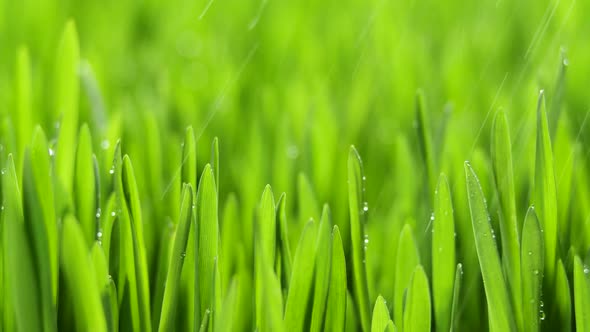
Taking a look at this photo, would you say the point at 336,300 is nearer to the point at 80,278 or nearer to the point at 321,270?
the point at 321,270

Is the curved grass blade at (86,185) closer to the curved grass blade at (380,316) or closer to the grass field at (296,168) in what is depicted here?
the grass field at (296,168)

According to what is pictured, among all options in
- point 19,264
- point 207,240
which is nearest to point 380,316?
point 207,240

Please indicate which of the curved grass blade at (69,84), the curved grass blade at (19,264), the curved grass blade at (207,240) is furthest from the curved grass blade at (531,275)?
the curved grass blade at (69,84)

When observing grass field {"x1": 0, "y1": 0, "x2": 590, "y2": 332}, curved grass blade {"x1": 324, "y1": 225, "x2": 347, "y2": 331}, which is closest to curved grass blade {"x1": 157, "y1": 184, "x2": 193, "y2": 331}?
grass field {"x1": 0, "y1": 0, "x2": 590, "y2": 332}

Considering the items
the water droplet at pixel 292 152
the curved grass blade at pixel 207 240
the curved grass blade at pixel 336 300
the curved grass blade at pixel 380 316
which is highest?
the water droplet at pixel 292 152

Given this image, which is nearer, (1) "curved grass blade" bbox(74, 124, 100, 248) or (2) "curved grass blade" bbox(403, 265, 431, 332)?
(2) "curved grass blade" bbox(403, 265, 431, 332)

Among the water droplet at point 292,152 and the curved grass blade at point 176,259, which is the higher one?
the water droplet at point 292,152

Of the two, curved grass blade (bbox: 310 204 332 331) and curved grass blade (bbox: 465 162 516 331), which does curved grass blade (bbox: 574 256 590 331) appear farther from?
curved grass blade (bbox: 310 204 332 331)
